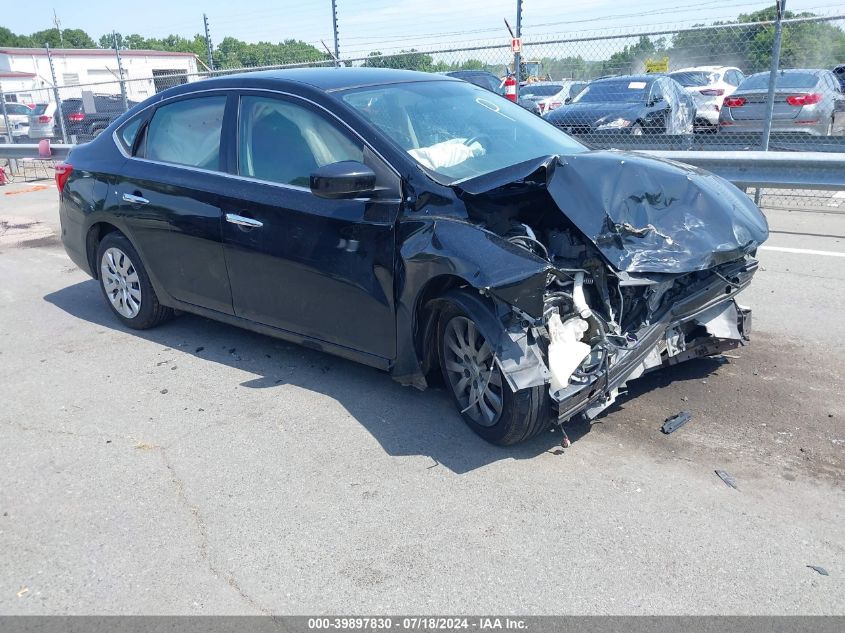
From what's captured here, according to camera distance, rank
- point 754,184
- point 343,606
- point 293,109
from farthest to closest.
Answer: point 754,184, point 293,109, point 343,606

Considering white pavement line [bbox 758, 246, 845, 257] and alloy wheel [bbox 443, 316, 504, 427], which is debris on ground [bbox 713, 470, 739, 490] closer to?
alloy wheel [bbox 443, 316, 504, 427]

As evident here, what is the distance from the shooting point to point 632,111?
12.2m

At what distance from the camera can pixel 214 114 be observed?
16.9 ft

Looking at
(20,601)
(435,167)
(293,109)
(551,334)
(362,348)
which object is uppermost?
(293,109)

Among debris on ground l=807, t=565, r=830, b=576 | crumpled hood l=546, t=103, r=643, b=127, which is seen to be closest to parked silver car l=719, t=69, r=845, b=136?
crumpled hood l=546, t=103, r=643, b=127

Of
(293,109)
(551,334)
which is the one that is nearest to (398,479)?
(551,334)

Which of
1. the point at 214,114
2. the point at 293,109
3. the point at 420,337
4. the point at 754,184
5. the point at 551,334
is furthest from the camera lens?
the point at 754,184

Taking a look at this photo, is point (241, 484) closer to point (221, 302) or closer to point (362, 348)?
point (362, 348)

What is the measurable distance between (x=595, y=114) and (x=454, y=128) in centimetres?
842

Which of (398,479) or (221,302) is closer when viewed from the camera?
(398,479)

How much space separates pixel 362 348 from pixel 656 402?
1.69 meters

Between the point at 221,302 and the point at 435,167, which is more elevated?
the point at 435,167

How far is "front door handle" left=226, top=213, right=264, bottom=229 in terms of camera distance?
4762 millimetres

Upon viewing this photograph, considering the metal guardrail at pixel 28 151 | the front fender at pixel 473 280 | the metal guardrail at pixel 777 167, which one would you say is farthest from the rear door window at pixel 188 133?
the metal guardrail at pixel 28 151
